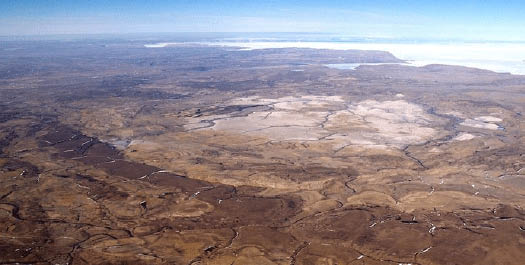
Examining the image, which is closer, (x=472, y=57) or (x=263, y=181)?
(x=263, y=181)

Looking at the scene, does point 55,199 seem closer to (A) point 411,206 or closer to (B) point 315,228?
(B) point 315,228

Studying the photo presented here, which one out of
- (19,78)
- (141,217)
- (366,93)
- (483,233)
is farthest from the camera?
(19,78)

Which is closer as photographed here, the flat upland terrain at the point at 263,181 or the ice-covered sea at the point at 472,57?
the flat upland terrain at the point at 263,181

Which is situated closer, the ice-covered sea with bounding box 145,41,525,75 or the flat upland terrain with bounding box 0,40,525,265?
the flat upland terrain with bounding box 0,40,525,265

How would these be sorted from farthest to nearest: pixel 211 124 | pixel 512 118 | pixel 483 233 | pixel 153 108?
pixel 153 108 → pixel 512 118 → pixel 211 124 → pixel 483 233

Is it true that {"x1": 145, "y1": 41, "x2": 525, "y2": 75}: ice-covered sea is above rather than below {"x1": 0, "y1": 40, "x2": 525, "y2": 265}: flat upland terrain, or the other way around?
above

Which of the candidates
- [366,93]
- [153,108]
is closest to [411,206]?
[153,108]

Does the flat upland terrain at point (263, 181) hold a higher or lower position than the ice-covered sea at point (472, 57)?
lower

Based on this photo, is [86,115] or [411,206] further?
[86,115]
